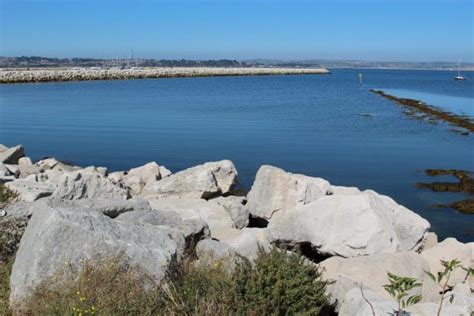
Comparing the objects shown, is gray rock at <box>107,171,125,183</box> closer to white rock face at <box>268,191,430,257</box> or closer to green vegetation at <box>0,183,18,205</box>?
green vegetation at <box>0,183,18,205</box>

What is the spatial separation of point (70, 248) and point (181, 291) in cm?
137

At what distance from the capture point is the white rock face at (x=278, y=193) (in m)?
12.2

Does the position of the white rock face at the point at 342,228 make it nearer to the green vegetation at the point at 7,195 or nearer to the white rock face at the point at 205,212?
the white rock face at the point at 205,212

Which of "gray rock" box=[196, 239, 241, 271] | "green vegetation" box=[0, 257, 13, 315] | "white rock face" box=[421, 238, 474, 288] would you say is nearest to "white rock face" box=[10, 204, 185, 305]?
"green vegetation" box=[0, 257, 13, 315]

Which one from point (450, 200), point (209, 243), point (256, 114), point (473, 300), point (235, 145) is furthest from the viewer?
point (256, 114)

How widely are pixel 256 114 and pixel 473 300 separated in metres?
37.1

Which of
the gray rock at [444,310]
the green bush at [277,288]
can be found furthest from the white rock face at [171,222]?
the gray rock at [444,310]

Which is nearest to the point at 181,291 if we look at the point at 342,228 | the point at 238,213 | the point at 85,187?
the point at 342,228

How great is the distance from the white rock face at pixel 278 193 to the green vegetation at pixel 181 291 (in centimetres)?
536

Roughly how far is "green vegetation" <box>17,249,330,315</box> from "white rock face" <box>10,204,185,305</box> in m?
0.16

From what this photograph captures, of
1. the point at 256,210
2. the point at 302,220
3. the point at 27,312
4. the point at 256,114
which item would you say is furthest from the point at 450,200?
the point at 256,114

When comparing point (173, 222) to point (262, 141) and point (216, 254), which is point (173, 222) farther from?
point (262, 141)

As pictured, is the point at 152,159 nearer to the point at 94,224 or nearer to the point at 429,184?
the point at 429,184

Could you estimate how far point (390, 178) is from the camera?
2064 cm
